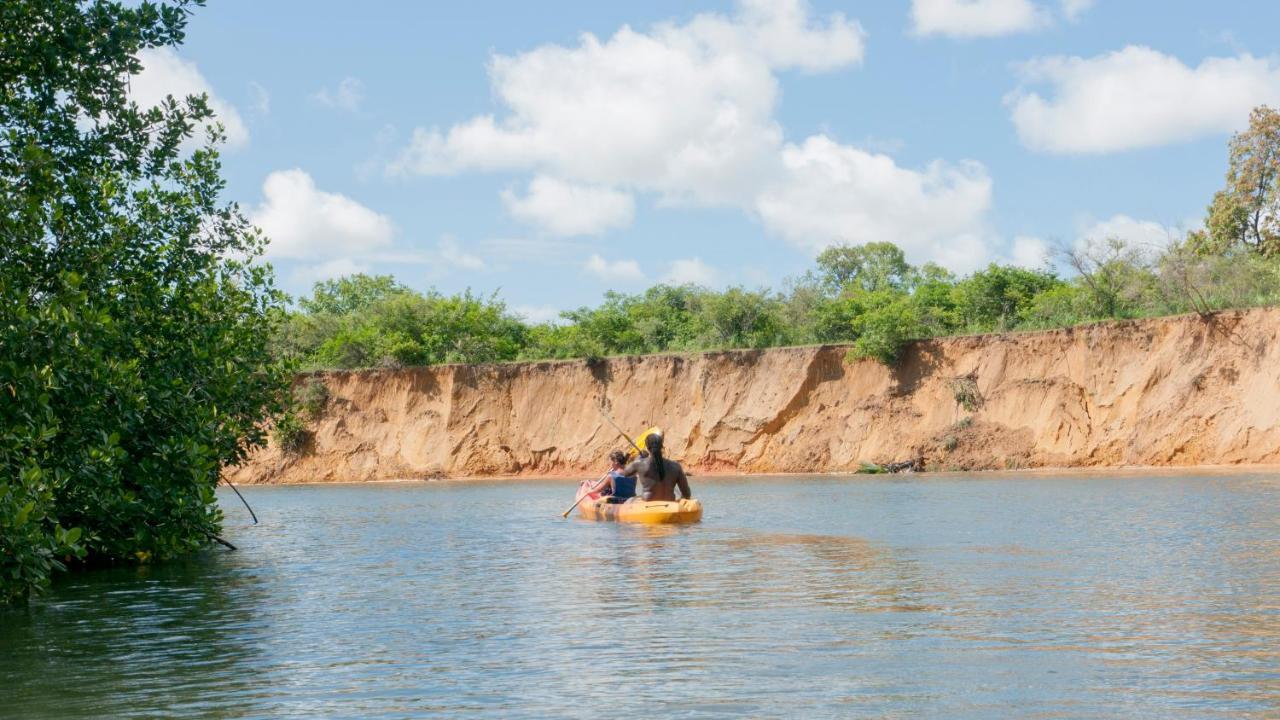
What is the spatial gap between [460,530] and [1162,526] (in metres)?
12.7

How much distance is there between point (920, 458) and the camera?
47.9m

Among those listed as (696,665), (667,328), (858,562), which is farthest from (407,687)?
(667,328)

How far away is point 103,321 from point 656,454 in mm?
13399

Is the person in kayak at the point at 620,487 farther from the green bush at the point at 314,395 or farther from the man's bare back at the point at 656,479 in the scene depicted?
the green bush at the point at 314,395

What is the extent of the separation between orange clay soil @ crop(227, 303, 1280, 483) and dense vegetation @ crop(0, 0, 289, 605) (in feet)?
103

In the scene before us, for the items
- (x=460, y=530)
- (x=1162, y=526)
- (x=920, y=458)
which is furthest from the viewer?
(x=920, y=458)

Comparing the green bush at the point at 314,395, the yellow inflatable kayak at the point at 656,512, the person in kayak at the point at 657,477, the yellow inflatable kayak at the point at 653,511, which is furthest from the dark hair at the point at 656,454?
the green bush at the point at 314,395

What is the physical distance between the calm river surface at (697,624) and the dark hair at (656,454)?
1785 millimetres

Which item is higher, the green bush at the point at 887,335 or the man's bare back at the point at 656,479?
the green bush at the point at 887,335

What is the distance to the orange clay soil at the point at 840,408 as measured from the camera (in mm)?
43812

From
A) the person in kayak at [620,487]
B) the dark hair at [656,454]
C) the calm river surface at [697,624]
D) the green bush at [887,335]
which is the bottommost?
the calm river surface at [697,624]

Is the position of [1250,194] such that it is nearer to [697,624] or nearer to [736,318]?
[736,318]

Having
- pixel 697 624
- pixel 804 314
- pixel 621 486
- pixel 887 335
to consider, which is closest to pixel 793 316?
pixel 804 314

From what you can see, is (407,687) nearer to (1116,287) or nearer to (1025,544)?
(1025,544)
